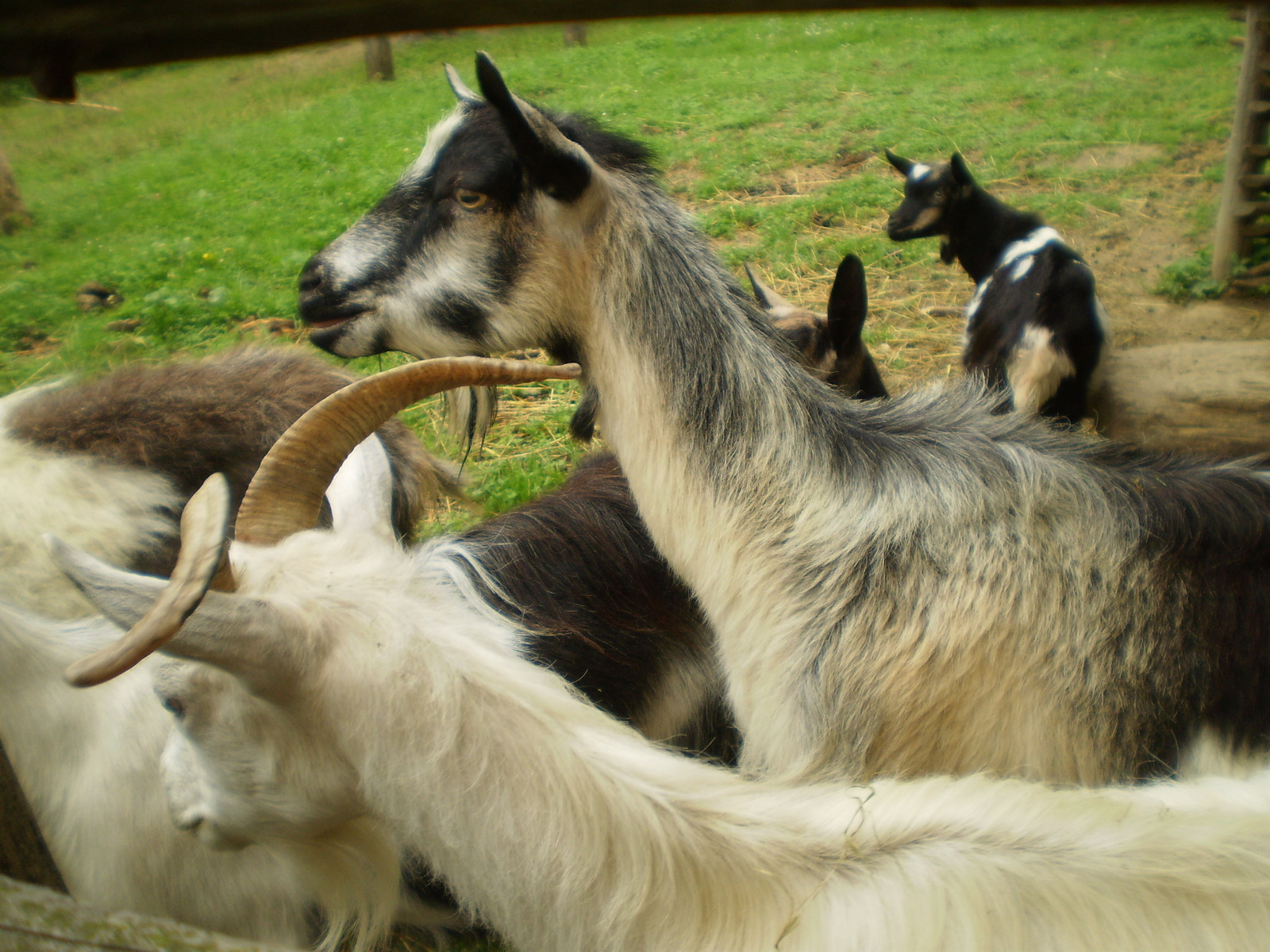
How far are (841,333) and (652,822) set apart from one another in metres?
2.82

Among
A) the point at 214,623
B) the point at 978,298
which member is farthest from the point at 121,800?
the point at 978,298

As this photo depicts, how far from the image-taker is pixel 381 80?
15.7 m

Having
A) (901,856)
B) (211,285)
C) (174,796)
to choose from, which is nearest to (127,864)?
(174,796)

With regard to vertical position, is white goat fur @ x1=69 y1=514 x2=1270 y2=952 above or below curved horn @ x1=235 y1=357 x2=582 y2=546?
below

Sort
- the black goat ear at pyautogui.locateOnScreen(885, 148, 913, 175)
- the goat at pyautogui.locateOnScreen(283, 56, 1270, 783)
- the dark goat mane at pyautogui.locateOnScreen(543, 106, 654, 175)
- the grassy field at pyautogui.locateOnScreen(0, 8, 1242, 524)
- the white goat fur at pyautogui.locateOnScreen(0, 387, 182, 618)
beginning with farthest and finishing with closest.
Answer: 1. the black goat ear at pyautogui.locateOnScreen(885, 148, 913, 175)
2. the grassy field at pyautogui.locateOnScreen(0, 8, 1242, 524)
3. the white goat fur at pyautogui.locateOnScreen(0, 387, 182, 618)
4. the dark goat mane at pyautogui.locateOnScreen(543, 106, 654, 175)
5. the goat at pyautogui.locateOnScreen(283, 56, 1270, 783)

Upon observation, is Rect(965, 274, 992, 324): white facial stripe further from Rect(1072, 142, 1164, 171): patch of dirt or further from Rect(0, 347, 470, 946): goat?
Rect(1072, 142, 1164, 171): patch of dirt

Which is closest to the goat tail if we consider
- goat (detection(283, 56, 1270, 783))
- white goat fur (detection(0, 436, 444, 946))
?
white goat fur (detection(0, 436, 444, 946))

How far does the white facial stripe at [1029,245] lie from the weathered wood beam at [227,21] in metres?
4.86

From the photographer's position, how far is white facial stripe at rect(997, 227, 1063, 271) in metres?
5.32

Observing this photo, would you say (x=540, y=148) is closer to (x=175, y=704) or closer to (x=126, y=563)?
(x=175, y=704)

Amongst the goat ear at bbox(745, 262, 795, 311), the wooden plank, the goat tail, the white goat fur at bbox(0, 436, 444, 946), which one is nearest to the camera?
the wooden plank

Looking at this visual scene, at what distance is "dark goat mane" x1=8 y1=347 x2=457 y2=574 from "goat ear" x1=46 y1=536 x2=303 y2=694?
1.62 m

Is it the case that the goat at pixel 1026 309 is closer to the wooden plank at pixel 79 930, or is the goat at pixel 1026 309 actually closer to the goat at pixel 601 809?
the goat at pixel 601 809

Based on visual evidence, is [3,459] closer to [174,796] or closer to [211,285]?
[174,796]
